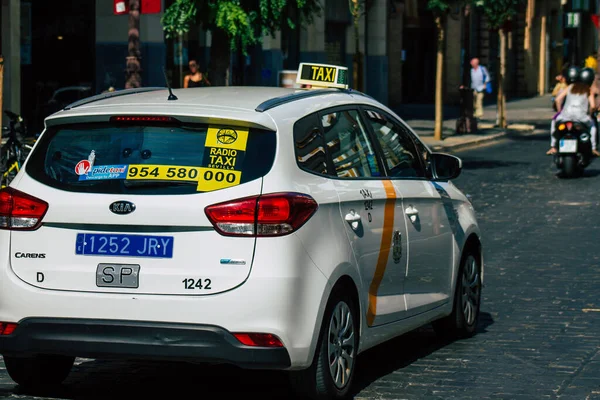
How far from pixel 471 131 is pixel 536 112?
14.2 metres

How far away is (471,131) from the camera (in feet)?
111

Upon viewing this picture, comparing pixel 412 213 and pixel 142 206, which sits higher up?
pixel 142 206

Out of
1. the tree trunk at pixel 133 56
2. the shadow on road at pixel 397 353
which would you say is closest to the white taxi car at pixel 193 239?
the shadow on road at pixel 397 353

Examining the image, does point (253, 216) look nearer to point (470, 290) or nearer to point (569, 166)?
point (470, 290)

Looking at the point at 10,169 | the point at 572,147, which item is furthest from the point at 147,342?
the point at 572,147

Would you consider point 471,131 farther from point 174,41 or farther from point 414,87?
point 414,87

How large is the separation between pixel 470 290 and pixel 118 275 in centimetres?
324

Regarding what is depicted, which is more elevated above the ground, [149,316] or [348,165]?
[348,165]

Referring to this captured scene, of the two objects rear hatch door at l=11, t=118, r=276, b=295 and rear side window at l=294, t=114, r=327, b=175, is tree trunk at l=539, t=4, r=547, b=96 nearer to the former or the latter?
rear side window at l=294, t=114, r=327, b=175

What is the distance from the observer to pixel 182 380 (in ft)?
25.1

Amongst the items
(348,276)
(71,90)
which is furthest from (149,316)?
(71,90)

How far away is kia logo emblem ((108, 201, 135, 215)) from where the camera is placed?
6.49m

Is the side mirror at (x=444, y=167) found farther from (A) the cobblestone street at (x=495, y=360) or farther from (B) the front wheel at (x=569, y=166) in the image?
(B) the front wheel at (x=569, y=166)

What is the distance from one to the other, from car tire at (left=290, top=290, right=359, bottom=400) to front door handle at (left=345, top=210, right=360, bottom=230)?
35cm
